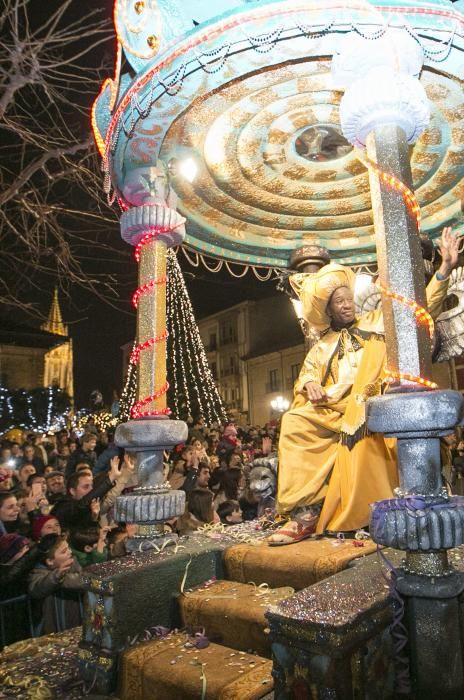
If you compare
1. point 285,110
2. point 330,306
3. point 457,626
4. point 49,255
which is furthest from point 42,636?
point 49,255

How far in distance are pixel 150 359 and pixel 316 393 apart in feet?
5.88

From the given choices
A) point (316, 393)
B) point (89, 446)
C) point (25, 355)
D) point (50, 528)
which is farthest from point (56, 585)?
point (25, 355)

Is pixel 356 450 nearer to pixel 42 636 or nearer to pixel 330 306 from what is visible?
pixel 330 306

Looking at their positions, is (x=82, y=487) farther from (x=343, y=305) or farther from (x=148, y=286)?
(x=343, y=305)

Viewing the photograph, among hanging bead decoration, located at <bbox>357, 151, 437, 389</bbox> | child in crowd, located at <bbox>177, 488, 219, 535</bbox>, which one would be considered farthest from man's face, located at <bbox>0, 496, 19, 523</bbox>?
hanging bead decoration, located at <bbox>357, 151, 437, 389</bbox>

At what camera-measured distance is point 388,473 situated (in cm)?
453

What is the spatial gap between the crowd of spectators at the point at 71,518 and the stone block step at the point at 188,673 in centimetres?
86

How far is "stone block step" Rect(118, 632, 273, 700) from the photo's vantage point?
2.93 meters

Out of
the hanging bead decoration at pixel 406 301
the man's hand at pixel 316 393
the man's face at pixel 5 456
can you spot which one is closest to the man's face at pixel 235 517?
the man's hand at pixel 316 393

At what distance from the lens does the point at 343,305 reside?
5.66m

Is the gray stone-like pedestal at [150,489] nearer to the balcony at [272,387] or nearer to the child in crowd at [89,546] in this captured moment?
the child in crowd at [89,546]

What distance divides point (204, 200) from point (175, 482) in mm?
4497

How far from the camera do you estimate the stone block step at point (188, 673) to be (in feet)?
9.60

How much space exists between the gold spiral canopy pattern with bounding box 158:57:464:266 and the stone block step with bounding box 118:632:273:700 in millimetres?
4358
